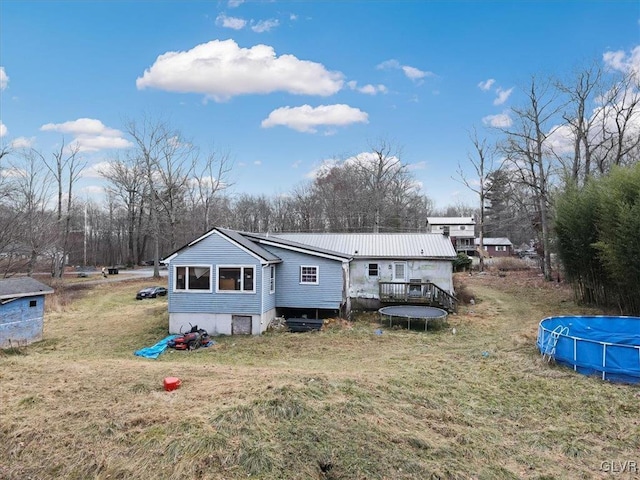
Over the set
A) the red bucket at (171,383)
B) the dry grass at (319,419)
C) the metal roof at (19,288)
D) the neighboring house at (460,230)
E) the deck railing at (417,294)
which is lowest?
the dry grass at (319,419)

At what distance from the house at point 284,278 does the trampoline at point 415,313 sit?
5.44 ft

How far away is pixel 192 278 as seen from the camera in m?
15.2

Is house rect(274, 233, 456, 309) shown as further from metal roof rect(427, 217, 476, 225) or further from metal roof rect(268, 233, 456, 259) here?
metal roof rect(427, 217, 476, 225)

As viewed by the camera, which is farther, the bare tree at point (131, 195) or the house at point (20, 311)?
the bare tree at point (131, 195)

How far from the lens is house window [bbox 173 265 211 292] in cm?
1513

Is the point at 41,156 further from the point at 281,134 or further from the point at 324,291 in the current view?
the point at 324,291

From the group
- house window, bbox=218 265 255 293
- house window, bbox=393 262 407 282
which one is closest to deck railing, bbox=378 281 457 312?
house window, bbox=393 262 407 282

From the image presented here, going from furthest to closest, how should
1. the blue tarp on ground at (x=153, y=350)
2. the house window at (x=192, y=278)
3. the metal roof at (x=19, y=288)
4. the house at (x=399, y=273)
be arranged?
the house at (x=399, y=273) → the house window at (x=192, y=278) → the metal roof at (x=19, y=288) → the blue tarp on ground at (x=153, y=350)

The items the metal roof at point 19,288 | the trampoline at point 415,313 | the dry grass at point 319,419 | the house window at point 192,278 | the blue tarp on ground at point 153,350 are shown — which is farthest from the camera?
the trampoline at point 415,313

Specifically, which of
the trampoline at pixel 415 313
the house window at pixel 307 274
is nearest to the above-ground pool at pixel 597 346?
the trampoline at pixel 415 313

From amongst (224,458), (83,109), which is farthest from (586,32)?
(83,109)

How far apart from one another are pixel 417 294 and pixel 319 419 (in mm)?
13532

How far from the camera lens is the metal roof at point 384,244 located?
19.7 meters

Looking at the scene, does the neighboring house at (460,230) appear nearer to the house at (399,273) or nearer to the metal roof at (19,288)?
the house at (399,273)
